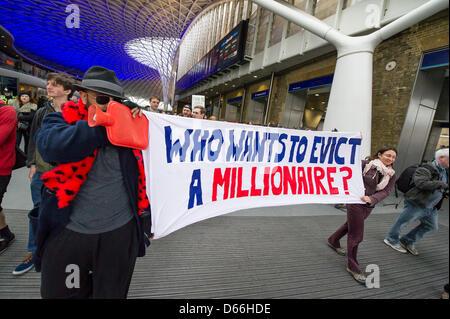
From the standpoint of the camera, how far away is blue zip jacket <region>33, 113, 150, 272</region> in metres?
0.98

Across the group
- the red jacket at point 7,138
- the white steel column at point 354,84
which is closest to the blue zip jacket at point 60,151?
the red jacket at point 7,138

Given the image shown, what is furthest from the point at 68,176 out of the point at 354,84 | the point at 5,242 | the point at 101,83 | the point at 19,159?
the point at 354,84

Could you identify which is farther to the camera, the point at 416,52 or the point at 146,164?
the point at 416,52

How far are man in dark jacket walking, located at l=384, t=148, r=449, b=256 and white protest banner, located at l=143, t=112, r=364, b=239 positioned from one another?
3.57 ft

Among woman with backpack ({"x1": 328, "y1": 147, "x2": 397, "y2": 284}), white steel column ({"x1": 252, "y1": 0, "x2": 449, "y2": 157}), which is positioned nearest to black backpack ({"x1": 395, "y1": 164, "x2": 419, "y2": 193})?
woman with backpack ({"x1": 328, "y1": 147, "x2": 397, "y2": 284})

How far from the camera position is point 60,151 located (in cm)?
97

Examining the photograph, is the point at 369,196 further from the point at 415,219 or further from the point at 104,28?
the point at 104,28

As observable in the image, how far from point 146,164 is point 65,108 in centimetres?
75

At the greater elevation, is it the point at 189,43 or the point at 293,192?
the point at 189,43

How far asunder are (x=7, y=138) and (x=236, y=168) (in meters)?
2.49

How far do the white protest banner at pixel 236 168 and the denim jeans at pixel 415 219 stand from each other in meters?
1.43

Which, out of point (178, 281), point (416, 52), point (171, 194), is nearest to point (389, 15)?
point (416, 52)

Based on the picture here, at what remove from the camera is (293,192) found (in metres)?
2.65
